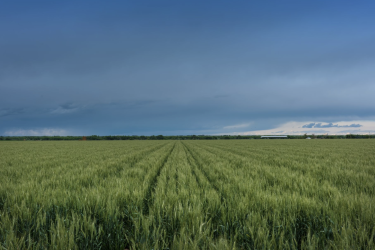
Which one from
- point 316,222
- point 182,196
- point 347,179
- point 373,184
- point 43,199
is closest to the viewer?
point 316,222

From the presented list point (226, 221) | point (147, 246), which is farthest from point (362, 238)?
point (147, 246)

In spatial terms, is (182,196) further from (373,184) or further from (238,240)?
(373,184)

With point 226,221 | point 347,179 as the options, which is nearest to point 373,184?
point 347,179

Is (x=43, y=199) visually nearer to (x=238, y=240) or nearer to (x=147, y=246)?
(x=147, y=246)

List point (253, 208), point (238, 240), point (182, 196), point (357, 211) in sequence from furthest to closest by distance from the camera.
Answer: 1. point (182, 196)
2. point (253, 208)
3. point (357, 211)
4. point (238, 240)

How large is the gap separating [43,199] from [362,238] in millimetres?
4419

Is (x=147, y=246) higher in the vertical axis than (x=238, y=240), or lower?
higher

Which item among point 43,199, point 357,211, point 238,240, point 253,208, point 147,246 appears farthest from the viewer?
point 43,199

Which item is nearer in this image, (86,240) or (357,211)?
(86,240)

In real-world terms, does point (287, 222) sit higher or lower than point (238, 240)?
higher

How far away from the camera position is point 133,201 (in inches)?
114

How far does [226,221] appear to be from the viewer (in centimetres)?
243

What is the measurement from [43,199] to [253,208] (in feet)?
11.3

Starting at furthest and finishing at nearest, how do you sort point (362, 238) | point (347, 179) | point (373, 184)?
point (347, 179) < point (373, 184) < point (362, 238)
